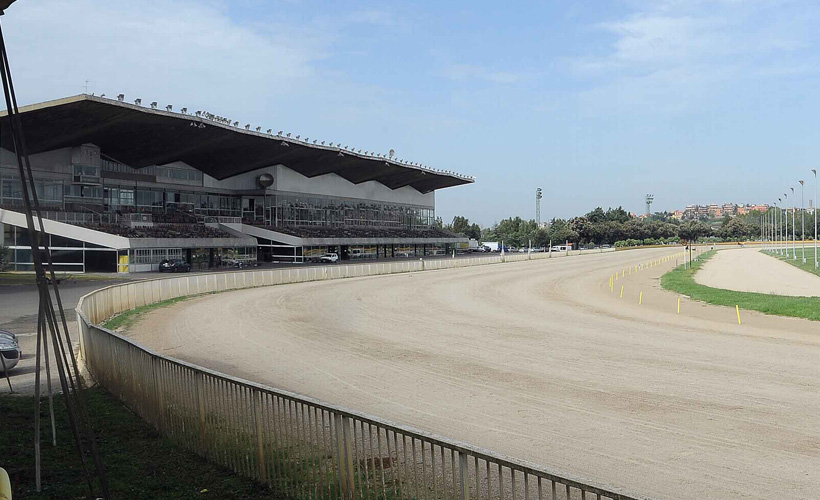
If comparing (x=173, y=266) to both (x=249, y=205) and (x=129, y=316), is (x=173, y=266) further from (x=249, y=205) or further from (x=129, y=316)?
(x=129, y=316)

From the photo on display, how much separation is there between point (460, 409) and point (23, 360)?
12.0 meters

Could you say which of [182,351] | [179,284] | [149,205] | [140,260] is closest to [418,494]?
[182,351]

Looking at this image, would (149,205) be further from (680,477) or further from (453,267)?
(680,477)

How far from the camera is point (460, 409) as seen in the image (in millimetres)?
11984

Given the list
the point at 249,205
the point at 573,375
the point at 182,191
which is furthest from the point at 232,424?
the point at 249,205

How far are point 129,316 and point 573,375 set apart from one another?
20.1 metres

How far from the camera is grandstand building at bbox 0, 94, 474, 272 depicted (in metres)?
55.1

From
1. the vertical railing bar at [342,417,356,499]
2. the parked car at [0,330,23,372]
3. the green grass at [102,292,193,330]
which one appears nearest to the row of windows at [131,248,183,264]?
the green grass at [102,292,193,330]

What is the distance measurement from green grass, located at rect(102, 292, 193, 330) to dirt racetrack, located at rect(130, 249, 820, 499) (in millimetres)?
711

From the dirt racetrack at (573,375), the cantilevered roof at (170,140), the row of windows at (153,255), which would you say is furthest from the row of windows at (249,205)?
the dirt racetrack at (573,375)

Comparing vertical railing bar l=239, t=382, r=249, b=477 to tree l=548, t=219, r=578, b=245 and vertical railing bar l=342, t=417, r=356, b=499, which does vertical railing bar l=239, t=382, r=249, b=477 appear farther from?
tree l=548, t=219, r=578, b=245

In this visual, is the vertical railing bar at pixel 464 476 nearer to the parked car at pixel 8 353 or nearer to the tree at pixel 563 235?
the parked car at pixel 8 353

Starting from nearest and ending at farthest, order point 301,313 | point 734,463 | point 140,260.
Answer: point 734,463 → point 301,313 → point 140,260

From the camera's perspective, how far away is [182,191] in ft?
252
